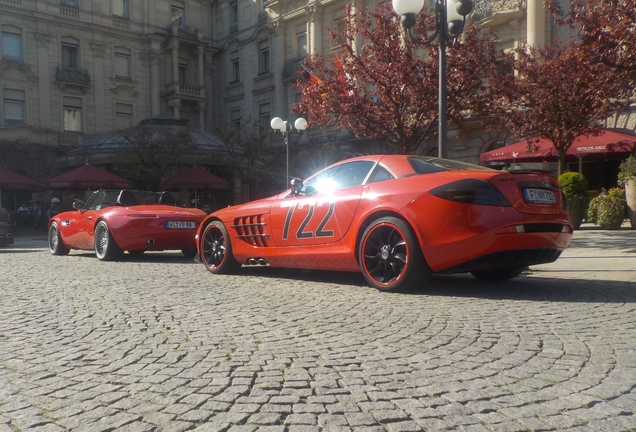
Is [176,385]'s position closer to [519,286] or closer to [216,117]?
[519,286]

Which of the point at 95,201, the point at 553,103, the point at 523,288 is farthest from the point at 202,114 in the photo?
the point at 523,288

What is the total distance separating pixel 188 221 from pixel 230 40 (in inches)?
1314

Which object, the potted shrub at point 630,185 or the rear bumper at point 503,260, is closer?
the rear bumper at point 503,260

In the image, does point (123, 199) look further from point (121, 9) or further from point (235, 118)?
point (121, 9)

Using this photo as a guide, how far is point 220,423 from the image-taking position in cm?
232

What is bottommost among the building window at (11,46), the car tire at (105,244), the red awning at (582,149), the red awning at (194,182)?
the car tire at (105,244)

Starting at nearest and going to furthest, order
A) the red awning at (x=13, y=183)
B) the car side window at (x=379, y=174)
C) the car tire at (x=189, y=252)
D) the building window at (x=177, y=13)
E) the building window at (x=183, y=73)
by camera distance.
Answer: the car side window at (x=379, y=174) → the car tire at (x=189, y=252) → the red awning at (x=13, y=183) → the building window at (x=177, y=13) → the building window at (x=183, y=73)

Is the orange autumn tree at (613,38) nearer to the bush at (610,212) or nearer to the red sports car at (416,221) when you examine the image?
the bush at (610,212)

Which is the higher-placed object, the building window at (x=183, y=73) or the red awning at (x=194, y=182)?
the building window at (x=183, y=73)

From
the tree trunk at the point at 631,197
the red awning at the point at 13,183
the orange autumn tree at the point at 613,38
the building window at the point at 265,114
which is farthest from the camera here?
the building window at the point at 265,114

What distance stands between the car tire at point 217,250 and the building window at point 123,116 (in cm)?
3275

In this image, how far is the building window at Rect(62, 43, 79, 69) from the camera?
35.9 m

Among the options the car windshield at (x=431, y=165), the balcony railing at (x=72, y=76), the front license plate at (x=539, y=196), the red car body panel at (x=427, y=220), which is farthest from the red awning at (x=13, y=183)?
the front license plate at (x=539, y=196)

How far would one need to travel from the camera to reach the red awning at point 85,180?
22.4 meters
